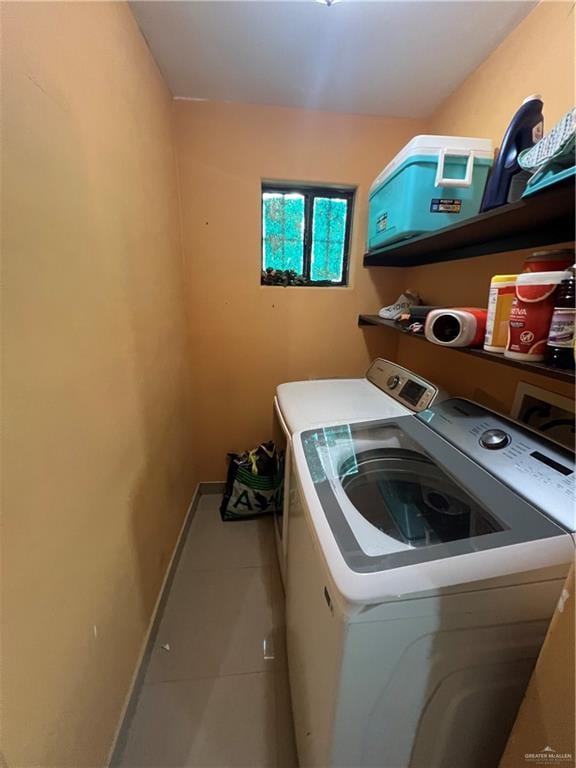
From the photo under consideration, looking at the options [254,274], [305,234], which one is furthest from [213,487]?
[305,234]

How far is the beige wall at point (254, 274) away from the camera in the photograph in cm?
175

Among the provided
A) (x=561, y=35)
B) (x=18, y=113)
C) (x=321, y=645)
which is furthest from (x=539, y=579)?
(x=561, y=35)

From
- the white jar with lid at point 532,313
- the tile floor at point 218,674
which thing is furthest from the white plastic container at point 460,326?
the tile floor at point 218,674

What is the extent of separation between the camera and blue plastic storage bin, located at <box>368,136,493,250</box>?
121 cm

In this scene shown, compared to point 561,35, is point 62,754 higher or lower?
lower

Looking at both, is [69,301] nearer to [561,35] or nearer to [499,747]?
[499,747]

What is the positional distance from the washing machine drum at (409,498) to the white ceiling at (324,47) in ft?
5.17

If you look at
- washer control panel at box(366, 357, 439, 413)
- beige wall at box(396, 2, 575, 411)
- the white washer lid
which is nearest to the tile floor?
the white washer lid

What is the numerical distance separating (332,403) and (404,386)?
0.34m

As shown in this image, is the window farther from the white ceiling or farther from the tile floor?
the tile floor

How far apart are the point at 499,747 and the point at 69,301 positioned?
1.53m

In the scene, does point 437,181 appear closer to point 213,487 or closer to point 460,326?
point 460,326

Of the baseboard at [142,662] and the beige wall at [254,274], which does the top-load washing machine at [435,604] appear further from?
the beige wall at [254,274]

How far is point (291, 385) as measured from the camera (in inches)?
66.4
